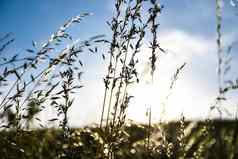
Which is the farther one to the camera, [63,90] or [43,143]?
[43,143]

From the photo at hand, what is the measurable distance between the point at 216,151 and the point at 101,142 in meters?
0.96

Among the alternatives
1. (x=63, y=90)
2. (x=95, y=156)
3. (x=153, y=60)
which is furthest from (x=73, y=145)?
(x=153, y=60)

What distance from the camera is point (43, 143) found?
3.55m

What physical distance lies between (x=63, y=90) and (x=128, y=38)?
63 centimetres

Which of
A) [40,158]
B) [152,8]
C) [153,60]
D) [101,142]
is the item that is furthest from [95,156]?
[152,8]

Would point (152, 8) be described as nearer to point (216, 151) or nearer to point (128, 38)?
point (128, 38)

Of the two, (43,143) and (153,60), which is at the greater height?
(153,60)

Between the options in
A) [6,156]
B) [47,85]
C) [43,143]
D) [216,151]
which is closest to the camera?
[216,151]

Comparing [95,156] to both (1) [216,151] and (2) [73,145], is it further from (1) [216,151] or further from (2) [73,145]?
(1) [216,151]

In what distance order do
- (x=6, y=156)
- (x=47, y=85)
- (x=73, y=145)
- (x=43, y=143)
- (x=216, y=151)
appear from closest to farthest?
(x=216, y=151), (x=6, y=156), (x=47, y=85), (x=73, y=145), (x=43, y=143)

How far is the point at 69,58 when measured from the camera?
319 cm

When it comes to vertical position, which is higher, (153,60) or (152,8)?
(152,8)

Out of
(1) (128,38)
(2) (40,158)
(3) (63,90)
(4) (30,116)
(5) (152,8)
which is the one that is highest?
(5) (152,8)

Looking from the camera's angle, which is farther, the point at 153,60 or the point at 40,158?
the point at 153,60
